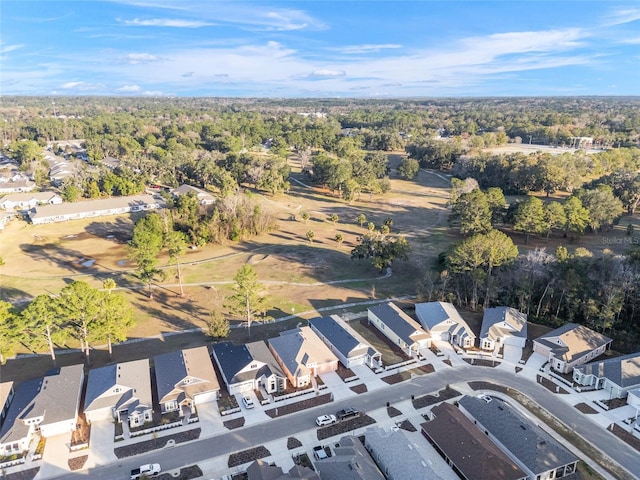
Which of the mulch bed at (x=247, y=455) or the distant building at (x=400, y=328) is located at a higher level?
the distant building at (x=400, y=328)

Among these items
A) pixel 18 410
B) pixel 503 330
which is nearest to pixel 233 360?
pixel 18 410

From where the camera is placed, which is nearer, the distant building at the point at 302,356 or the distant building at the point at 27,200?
the distant building at the point at 302,356

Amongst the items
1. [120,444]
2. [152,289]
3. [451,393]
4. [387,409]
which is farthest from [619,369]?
[152,289]

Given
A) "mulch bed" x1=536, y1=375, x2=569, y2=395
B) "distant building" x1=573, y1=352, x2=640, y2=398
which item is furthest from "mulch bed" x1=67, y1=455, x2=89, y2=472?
"distant building" x1=573, y1=352, x2=640, y2=398

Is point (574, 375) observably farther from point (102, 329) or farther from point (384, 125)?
point (384, 125)

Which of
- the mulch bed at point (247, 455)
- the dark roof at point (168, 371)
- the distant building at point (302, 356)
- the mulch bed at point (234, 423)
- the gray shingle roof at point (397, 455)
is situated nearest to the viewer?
the gray shingle roof at point (397, 455)

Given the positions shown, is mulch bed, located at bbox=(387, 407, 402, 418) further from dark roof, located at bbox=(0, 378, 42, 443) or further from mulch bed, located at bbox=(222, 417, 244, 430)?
dark roof, located at bbox=(0, 378, 42, 443)

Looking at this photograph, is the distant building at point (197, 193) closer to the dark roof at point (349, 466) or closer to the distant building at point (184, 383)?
the distant building at point (184, 383)

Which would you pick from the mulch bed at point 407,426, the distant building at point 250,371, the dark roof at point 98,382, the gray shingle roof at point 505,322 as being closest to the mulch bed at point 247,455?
the distant building at point 250,371
